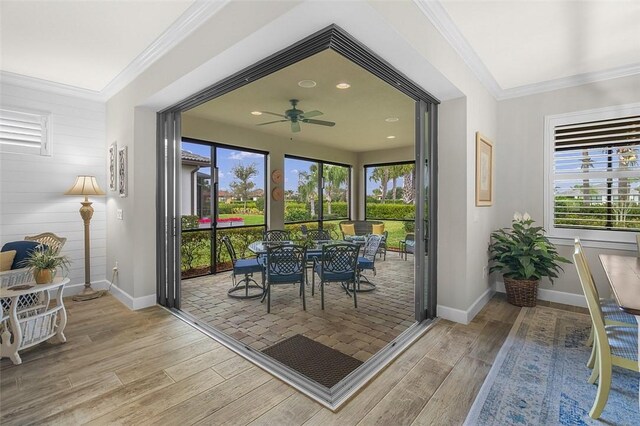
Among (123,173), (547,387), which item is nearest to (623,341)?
(547,387)

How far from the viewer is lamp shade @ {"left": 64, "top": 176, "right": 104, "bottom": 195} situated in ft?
12.7

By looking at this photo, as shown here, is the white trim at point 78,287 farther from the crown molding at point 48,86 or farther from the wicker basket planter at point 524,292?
the wicker basket planter at point 524,292

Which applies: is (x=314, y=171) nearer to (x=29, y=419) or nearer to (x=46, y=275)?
(x=46, y=275)

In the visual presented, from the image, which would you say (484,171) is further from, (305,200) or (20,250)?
(20,250)

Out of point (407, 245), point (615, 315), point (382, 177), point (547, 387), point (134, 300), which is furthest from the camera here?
point (382, 177)

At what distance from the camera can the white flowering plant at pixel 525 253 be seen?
3645 mm

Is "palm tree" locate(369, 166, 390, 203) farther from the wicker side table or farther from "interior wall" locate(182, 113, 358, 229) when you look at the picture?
the wicker side table

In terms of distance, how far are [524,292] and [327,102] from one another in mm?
3584

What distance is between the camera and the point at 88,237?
408cm

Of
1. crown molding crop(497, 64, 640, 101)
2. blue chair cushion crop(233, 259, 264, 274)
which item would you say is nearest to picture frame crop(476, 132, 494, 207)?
crown molding crop(497, 64, 640, 101)

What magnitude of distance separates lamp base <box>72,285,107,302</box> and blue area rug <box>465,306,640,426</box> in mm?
4471

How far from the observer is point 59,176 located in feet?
13.2

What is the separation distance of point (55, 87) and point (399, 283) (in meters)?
5.57

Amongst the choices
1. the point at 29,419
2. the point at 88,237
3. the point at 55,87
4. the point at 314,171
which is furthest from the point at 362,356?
the point at 314,171
